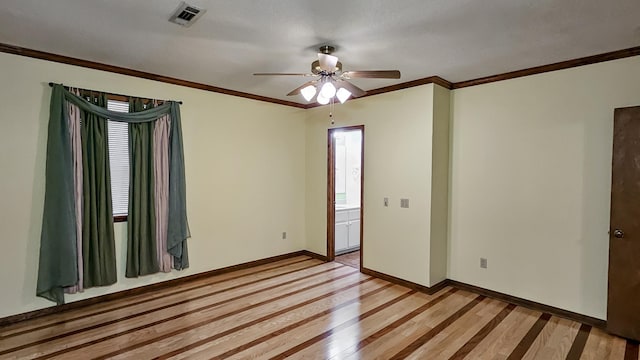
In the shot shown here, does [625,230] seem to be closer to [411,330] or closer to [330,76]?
[411,330]

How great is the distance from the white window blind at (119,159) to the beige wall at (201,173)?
0.65 feet

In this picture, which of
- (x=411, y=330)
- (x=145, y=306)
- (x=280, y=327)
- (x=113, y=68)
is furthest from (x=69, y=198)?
(x=411, y=330)

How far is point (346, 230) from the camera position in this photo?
581 centimetres

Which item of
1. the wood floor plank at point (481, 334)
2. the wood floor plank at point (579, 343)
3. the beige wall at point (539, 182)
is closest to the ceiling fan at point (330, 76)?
the beige wall at point (539, 182)

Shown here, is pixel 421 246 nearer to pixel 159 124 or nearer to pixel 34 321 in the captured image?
pixel 159 124

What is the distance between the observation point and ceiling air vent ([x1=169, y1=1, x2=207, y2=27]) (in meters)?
2.23

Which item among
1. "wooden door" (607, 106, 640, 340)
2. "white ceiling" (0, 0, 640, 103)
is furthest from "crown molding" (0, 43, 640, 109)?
"wooden door" (607, 106, 640, 340)

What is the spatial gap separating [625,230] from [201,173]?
4.47 metres

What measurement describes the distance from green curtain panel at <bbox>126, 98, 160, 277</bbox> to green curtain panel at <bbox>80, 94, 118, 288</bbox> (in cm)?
21

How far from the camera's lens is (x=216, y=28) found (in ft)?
8.39

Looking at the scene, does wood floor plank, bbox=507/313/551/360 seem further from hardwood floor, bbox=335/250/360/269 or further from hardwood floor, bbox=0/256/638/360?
hardwood floor, bbox=335/250/360/269

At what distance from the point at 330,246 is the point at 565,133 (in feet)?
11.1

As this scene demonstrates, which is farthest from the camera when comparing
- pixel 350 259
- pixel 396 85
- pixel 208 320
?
pixel 350 259

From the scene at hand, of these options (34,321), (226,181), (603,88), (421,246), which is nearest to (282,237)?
(226,181)
